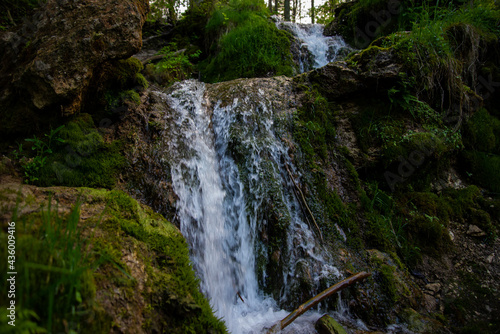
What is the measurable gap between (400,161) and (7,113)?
5.91 metres

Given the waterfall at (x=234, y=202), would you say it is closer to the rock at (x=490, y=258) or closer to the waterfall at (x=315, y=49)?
the rock at (x=490, y=258)

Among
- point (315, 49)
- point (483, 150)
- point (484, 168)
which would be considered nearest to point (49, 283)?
point (484, 168)

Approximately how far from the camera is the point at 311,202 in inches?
144

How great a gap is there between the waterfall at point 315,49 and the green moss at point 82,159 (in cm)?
582

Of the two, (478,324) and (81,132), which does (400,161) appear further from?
(81,132)

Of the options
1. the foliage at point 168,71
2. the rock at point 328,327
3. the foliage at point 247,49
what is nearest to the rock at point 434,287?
the rock at point 328,327

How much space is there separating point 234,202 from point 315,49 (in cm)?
644

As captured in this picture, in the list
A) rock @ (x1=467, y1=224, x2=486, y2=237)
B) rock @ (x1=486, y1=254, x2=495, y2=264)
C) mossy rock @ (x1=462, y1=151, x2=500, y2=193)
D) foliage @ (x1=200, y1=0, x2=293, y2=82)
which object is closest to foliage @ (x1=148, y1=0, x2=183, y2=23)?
foliage @ (x1=200, y1=0, x2=293, y2=82)

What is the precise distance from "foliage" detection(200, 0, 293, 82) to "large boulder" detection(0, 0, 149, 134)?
146 inches

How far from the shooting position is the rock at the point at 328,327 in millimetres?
2414

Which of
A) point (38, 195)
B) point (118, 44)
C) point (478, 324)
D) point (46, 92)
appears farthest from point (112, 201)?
point (478, 324)

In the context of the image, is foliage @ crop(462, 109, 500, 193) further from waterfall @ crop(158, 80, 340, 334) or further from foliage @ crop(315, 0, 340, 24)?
foliage @ crop(315, 0, 340, 24)

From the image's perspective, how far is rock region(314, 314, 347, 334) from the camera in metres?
2.41

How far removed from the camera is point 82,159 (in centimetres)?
296
